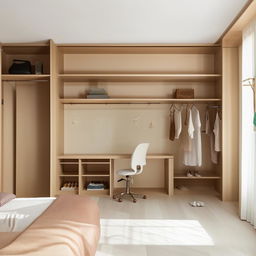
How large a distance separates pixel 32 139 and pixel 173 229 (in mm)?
3002

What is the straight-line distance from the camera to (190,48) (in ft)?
17.1

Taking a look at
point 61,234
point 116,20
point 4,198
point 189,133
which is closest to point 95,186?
point 189,133

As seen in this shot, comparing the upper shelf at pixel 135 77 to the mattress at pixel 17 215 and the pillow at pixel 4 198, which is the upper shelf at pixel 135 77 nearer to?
the pillow at pixel 4 198

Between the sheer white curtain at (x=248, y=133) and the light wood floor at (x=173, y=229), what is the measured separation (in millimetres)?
265

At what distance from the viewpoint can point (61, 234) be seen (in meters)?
1.85

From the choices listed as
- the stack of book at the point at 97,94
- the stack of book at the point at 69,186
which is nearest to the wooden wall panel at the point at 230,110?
the stack of book at the point at 97,94

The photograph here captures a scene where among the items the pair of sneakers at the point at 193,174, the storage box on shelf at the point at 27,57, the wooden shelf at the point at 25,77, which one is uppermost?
the storage box on shelf at the point at 27,57

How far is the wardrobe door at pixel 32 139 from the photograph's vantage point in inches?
204

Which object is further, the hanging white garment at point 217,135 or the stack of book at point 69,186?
the stack of book at point 69,186

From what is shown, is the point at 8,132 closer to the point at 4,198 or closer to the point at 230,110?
the point at 4,198

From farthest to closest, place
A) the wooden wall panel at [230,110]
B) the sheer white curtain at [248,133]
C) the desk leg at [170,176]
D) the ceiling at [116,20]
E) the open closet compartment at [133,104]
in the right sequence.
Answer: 1. the open closet compartment at [133,104]
2. the desk leg at [170,176]
3. the wooden wall panel at [230,110]
4. the sheer white curtain at [248,133]
5. the ceiling at [116,20]

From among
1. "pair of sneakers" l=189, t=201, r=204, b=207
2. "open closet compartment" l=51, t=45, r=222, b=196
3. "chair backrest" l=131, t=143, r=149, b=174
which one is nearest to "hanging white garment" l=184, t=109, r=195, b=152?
"open closet compartment" l=51, t=45, r=222, b=196

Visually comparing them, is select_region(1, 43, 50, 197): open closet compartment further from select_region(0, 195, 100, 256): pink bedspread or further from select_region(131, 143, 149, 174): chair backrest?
select_region(0, 195, 100, 256): pink bedspread

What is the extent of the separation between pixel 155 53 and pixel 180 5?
2.05m
